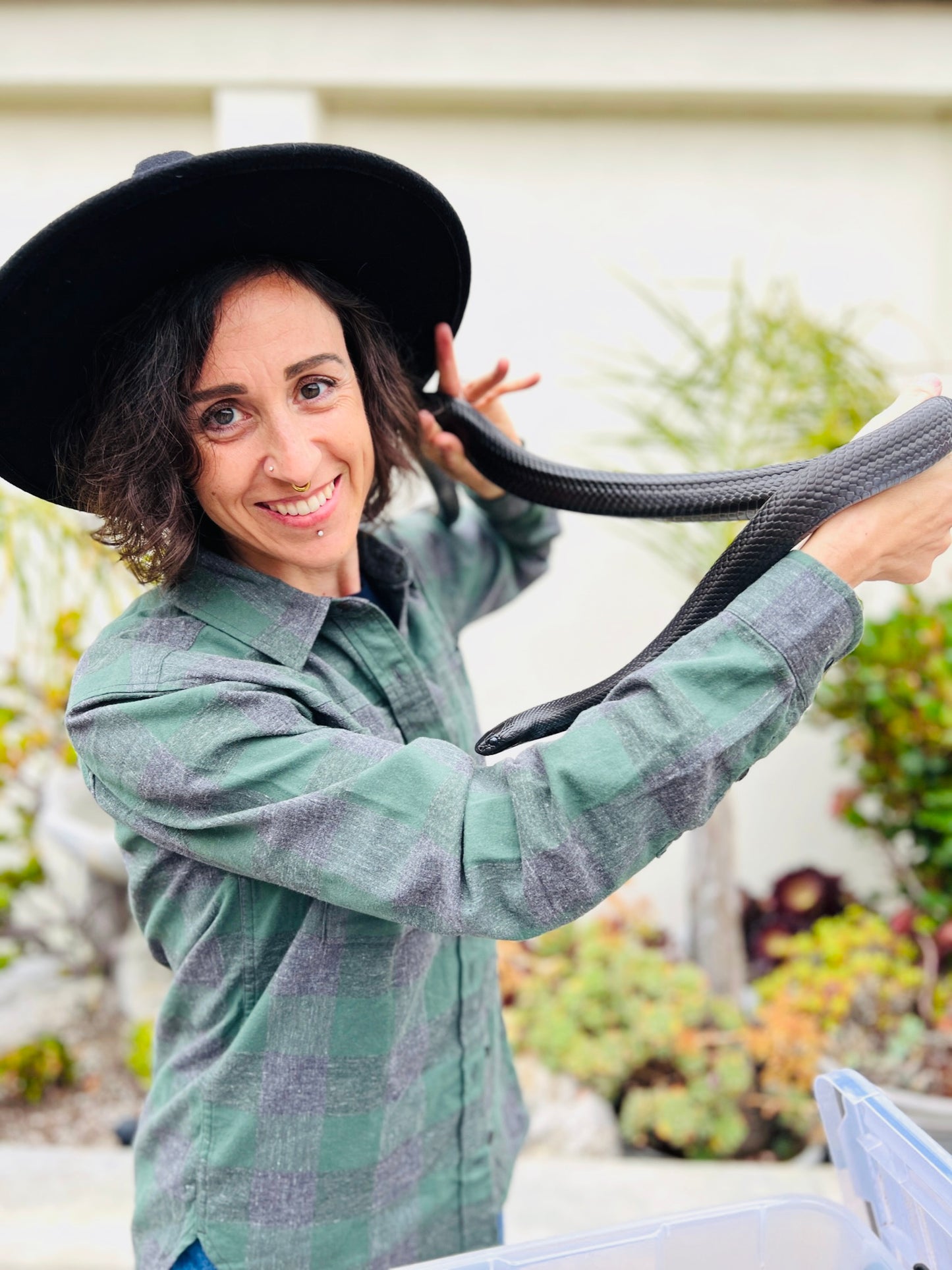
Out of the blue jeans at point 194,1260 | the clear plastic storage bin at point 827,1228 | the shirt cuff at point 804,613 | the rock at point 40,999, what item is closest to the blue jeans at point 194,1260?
the blue jeans at point 194,1260

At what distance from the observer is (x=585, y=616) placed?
354 cm

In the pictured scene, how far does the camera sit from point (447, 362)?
1462 millimetres

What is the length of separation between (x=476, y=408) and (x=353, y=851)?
85 centimetres

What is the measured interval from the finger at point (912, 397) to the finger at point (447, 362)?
62 centimetres

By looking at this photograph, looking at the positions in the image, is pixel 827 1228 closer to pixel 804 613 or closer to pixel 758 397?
pixel 804 613

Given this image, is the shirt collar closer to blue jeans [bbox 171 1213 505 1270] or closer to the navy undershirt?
the navy undershirt

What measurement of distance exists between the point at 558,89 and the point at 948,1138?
295 cm

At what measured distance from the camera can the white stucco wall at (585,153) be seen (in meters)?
3.12

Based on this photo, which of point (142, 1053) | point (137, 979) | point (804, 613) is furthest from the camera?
point (137, 979)

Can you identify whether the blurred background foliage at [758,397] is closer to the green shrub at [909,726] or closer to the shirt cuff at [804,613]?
the green shrub at [909,726]

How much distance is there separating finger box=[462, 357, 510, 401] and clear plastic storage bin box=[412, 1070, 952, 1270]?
101 centimetres

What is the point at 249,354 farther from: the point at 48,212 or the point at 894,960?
the point at 48,212

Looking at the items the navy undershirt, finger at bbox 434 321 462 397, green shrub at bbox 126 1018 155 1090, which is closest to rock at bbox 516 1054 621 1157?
green shrub at bbox 126 1018 155 1090

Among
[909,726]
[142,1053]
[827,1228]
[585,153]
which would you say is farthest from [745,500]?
[585,153]
